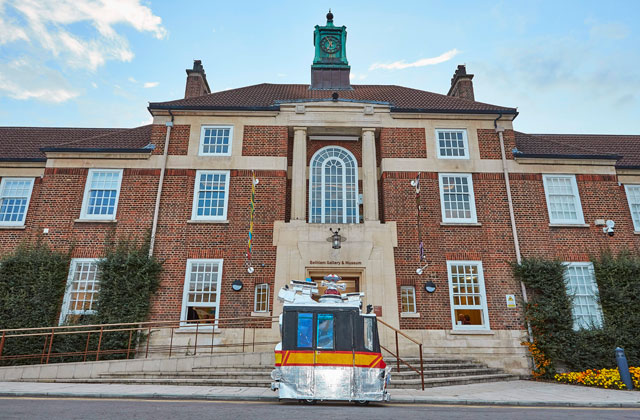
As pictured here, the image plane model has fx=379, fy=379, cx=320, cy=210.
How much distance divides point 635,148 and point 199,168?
21.4 metres

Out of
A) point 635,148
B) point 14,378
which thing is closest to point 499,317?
point 635,148

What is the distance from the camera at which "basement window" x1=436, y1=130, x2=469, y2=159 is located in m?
16.6

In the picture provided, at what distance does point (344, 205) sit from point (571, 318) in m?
9.41

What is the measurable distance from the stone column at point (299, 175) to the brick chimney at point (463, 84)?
10288 mm

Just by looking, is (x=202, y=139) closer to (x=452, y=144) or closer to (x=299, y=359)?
(x=452, y=144)

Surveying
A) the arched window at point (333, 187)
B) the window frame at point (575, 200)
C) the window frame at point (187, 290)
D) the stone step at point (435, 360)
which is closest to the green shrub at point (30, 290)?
the window frame at point (187, 290)

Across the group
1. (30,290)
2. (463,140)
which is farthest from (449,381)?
(30,290)

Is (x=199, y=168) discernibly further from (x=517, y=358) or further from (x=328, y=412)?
(x=517, y=358)

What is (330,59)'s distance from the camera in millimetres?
22312

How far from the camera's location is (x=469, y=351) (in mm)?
13875

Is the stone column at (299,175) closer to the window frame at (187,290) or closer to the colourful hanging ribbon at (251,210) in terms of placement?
A: the colourful hanging ribbon at (251,210)

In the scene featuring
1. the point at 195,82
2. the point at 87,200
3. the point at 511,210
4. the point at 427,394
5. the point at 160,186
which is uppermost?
the point at 195,82

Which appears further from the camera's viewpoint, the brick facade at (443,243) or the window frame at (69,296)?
the brick facade at (443,243)

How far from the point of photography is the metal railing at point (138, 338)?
42.4 ft
